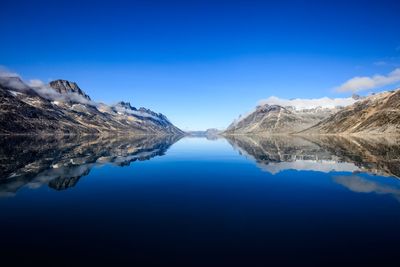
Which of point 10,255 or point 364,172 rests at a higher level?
point 364,172

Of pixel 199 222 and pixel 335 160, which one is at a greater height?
pixel 335 160

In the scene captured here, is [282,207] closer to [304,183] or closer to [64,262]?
[304,183]

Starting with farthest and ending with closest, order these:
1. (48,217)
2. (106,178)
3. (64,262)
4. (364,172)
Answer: (364,172), (106,178), (48,217), (64,262)

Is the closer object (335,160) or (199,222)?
(199,222)

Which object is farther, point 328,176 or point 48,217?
point 328,176

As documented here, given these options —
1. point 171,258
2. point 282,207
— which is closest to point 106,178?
point 282,207

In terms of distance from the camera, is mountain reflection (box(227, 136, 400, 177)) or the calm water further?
mountain reflection (box(227, 136, 400, 177))

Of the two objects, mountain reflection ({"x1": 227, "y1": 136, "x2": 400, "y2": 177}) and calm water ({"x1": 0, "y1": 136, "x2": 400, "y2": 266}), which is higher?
mountain reflection ({"x1": 227, "y1": 136, "x2": 400, "y2": 177})

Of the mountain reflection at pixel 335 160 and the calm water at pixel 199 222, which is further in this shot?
the mountain reflection at pixel 335 160

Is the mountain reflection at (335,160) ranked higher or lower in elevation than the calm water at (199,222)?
higher

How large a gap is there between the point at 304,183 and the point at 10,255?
123ft

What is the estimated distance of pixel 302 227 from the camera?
22.6m

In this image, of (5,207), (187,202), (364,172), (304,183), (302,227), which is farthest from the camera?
(364,172)

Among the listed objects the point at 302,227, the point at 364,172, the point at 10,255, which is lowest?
the point at 10,255
